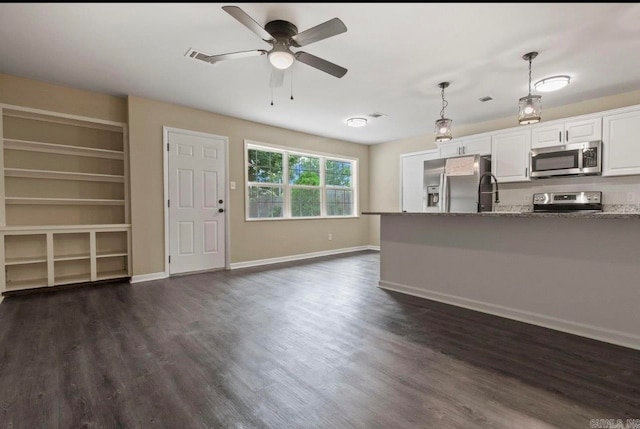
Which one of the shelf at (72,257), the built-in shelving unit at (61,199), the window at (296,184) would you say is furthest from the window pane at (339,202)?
the shelf at (72,257)

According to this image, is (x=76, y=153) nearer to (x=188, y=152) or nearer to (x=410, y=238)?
(x=188, y=152)

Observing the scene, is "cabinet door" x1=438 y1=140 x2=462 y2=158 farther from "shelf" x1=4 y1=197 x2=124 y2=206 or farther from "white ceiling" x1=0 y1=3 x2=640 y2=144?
"shelf" x1=4 y1=197 x2=124 y2=206

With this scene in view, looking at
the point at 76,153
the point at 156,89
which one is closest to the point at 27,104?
the point at 76,153

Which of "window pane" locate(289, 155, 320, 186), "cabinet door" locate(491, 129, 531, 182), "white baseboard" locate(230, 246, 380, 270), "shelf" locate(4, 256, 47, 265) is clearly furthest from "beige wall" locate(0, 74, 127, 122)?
"cabinet door" locate(491, 129, 531, 182)

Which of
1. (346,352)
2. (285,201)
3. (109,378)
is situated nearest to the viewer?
(109,378)

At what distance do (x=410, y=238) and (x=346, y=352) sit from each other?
5.78 feet

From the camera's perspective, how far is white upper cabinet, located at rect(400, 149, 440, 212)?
6207 millimetres

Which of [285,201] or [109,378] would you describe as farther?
[285,201]

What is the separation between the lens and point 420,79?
11.6ft

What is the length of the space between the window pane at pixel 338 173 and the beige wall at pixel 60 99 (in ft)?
12.7

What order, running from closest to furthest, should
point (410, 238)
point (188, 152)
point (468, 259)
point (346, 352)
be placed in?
1. point (346, 352)
2. point (468, 259)
3. point (410, 238)
4. point (188, 152)

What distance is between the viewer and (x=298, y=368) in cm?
188

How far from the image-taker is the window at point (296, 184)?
5.49 m

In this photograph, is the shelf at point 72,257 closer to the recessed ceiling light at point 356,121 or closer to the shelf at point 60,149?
the shelf at point 60,149
